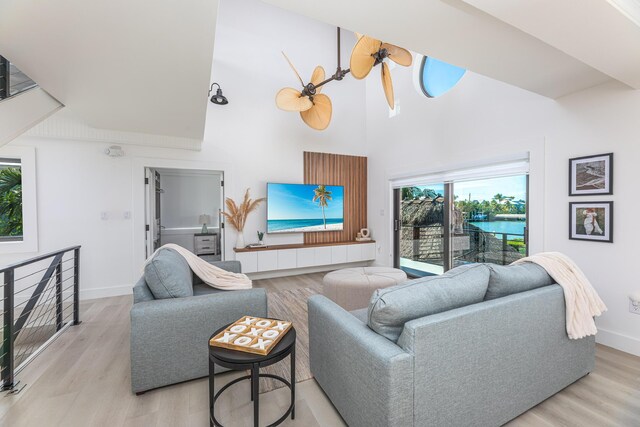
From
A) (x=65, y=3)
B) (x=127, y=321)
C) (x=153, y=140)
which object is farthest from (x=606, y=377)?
(x=153, y=140)

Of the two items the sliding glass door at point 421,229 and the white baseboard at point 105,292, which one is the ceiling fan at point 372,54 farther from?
the white baseboard at point 105,292

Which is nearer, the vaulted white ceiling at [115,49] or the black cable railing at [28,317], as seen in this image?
the vaulted white ceiling at [115,49]

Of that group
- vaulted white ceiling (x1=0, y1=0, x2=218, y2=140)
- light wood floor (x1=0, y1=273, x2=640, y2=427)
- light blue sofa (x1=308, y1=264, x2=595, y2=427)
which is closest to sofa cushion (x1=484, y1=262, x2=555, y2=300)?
light blue sofa (x1=308, y1=264, x2=595, y2=427)

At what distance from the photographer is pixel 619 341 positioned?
2.30m

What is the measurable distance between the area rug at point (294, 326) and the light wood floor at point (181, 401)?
4.3 inches

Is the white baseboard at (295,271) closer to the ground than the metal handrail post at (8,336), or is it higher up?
closer to the ground

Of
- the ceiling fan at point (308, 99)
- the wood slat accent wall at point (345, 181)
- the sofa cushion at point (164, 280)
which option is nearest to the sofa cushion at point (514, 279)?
the sofa cushion at point (164, 280)

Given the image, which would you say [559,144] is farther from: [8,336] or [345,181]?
[8,336]

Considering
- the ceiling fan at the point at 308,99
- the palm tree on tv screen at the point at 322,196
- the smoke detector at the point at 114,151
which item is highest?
the ceiling fan at the point at 308,99

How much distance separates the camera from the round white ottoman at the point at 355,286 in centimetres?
279

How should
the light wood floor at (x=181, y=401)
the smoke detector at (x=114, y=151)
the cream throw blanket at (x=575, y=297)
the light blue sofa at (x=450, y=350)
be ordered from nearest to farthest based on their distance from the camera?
the light blue sofa at (x=450, y=350), the light wood floor at (x=181, y=401), the cream throw blanket at (x=575, y=297), the smoke detector at (x=114, y=151)

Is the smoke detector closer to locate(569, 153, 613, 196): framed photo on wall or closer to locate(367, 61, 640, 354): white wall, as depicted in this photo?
→ locate(367, 61, 640, 354): white wall

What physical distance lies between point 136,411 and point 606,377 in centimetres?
319

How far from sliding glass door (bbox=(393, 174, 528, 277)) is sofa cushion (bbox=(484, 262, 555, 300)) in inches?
65.1
